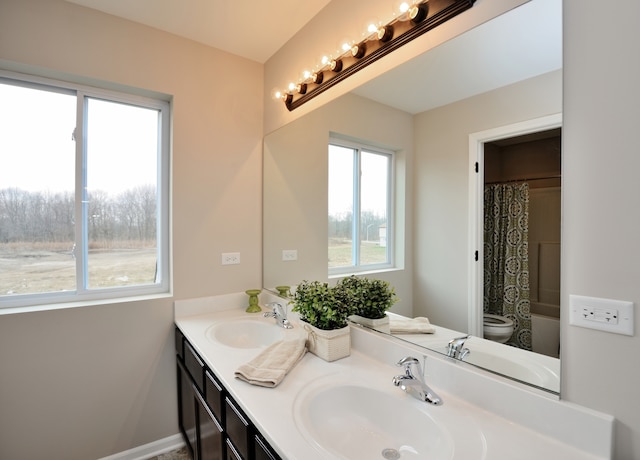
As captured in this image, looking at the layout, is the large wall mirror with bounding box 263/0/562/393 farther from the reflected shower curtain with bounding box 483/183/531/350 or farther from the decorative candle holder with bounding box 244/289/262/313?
the decorative candle holder with bounding box 244/289/262/313

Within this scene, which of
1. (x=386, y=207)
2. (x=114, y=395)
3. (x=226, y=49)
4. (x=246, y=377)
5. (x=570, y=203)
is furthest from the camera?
(x=226, y=49)

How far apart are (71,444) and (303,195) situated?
1.99 m

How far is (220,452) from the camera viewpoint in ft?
4.39

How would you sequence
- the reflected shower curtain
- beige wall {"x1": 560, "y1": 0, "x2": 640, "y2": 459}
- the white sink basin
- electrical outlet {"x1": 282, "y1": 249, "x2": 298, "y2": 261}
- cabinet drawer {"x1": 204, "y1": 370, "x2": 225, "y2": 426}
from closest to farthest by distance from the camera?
1. beige wall {"x1": 560, "y1": 0, "x2": 640, "y2": 459}
2. the white sink basin
3. the reflected shower curtain
4. cabinet drawer {"x1": 204, "y1": 370, "x2": 225, "y2": 426}
5. electrical outlet {"x1": 282, "y1": 249, "x2": 298, "y2": 261}

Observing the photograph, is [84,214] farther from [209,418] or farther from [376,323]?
[376,323]

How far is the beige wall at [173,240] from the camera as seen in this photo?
1.68 metres

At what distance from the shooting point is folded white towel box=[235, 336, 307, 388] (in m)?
1.20

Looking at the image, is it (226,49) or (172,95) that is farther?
(226,49)

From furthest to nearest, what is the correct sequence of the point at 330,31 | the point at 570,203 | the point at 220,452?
the point at 330,31 → the point at 220,452 → the point at 570,203

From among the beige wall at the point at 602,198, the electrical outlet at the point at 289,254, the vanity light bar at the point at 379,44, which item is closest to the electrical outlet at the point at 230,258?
the electrical outlet at the point at 289,254

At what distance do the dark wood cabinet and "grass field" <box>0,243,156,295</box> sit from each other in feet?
1.65

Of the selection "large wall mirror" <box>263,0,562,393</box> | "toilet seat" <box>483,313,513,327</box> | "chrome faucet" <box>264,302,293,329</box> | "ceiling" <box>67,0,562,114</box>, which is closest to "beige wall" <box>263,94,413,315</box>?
"large wall mirror" <box>263,0,562,393</box>

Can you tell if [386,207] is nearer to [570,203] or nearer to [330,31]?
[570,203]

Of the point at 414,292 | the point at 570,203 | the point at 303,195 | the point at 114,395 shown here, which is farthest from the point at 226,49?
the point at 114,395
